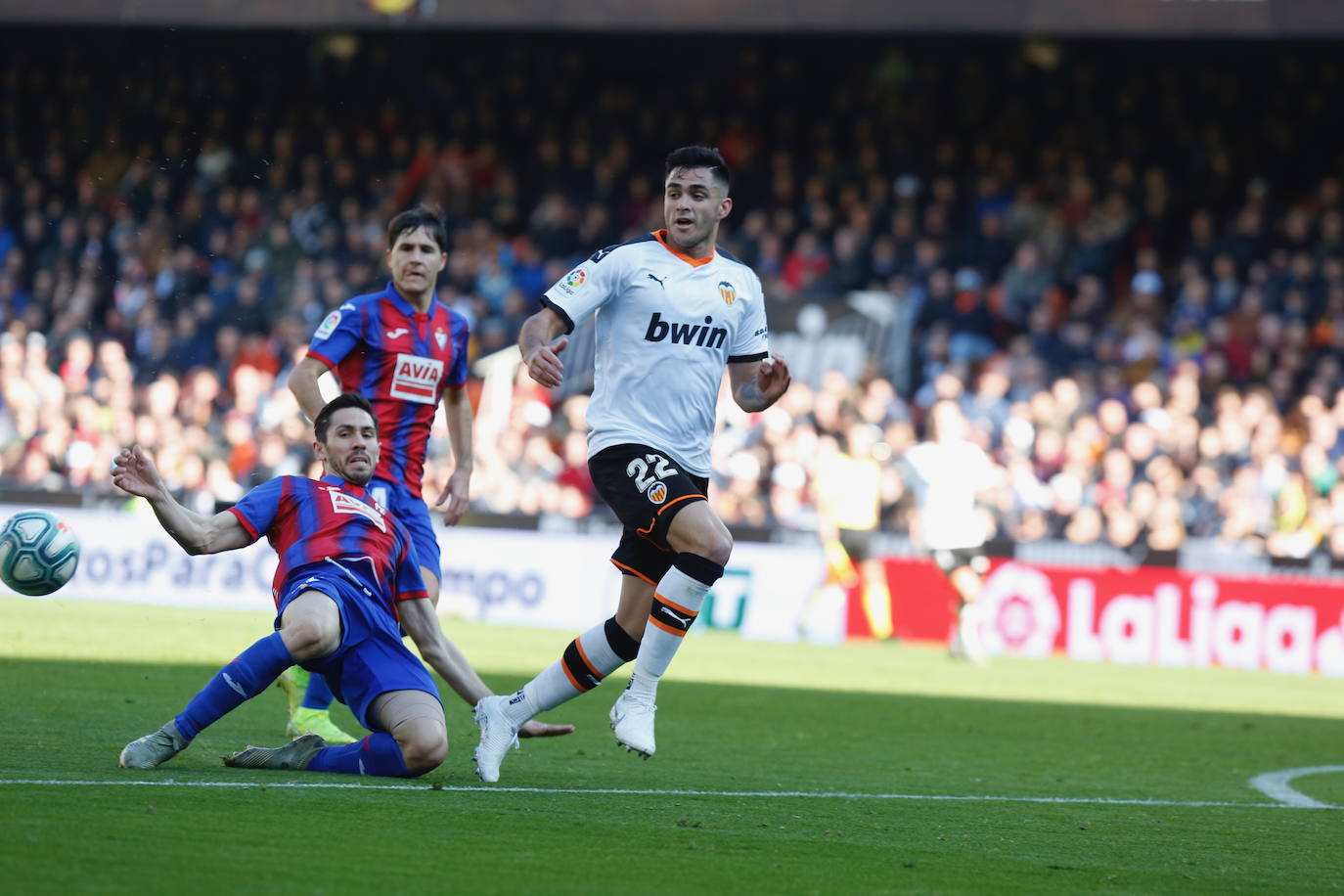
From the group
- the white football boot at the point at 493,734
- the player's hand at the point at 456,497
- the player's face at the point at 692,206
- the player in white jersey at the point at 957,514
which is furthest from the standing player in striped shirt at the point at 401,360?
the player in white jersey at the point at 957,514

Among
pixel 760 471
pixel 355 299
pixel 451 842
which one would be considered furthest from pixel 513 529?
pixel 451 842

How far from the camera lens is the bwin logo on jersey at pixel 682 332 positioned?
7.26m

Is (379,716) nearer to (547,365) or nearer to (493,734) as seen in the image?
(493,734)

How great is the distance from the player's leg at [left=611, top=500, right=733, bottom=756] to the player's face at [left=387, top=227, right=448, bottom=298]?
6.10 feet

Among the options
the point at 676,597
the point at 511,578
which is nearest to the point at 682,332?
the point at 676,597

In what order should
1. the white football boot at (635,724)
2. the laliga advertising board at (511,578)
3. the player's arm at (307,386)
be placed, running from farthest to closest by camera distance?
1. the laliga advertising board at (511,578)
2. the player's arm at (307,386)
3. the white football boot at (635,724)

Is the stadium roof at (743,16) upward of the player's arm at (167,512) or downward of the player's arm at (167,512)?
upward

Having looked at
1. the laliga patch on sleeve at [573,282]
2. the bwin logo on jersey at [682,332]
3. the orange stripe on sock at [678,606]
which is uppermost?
the laliga patch on sleeve at [573,282]

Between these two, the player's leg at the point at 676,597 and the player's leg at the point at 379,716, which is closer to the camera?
the player's leg at the point at 379,716

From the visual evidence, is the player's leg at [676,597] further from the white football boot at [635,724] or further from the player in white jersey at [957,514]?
the player in white jersey at [957,514]

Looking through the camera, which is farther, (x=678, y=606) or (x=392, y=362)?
(x=392, y=362)

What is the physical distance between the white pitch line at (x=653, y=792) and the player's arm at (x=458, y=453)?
6.08ft

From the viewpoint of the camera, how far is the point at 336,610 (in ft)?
21.7

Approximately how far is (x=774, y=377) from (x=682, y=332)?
406 millimetres
